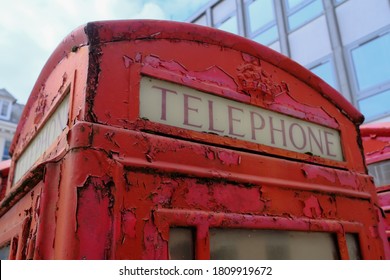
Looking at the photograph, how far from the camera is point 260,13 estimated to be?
10.7m

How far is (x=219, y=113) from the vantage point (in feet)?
4.93

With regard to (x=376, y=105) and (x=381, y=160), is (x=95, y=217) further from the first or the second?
(x=376, y=105)

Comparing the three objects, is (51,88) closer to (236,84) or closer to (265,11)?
(236,84)

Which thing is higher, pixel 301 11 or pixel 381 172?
pixel 301 11

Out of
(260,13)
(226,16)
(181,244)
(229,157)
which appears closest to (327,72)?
(260,13)

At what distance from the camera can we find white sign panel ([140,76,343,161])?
1.36m

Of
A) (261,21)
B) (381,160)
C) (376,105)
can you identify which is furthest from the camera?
(261,21)

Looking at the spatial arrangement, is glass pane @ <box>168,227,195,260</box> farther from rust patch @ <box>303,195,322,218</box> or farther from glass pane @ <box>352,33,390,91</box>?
glass pane @ <box>352,33,390,91</box>

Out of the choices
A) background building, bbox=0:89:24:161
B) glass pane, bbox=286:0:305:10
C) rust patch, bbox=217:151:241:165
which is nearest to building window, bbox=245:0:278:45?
glass pane, bbox=286:0:305:10

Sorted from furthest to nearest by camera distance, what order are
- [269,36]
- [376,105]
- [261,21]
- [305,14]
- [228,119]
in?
[261,21], [269,36], [305,14], [376,105], [228,119]

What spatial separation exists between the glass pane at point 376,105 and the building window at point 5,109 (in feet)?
50.0

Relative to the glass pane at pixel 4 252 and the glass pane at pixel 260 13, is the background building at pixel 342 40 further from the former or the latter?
the glass pane at pixel 4 252

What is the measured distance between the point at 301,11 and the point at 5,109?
1395 cm

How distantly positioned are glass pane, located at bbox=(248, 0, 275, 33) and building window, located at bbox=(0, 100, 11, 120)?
12.2m
